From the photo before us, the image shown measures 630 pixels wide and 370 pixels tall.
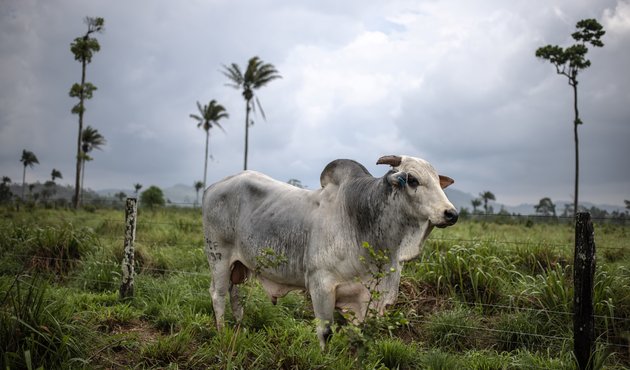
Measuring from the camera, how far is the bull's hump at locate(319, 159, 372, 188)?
351cm

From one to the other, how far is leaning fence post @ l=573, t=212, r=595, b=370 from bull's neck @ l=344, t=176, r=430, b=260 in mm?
1562

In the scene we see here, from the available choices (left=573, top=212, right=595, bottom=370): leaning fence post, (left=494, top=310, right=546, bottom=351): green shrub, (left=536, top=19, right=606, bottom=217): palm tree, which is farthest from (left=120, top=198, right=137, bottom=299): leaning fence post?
(left=536, top=19, right=606, bottom=217): palm tree

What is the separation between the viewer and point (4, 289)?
3.95 meters

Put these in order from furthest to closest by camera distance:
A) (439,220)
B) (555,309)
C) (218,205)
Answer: (555,309) → (218,205) → (439,220)

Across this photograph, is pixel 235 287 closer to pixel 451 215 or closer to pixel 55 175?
pixel 451 215

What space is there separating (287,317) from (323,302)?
178 cm

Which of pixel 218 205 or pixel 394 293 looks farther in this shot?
pixel 218 205

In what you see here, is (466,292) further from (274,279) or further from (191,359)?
(191,359)

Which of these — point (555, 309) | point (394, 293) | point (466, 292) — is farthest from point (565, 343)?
point (394, 293)

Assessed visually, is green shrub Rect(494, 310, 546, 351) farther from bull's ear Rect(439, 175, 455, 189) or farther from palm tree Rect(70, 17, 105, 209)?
palm tree Rect(70, 17, 105, 209)

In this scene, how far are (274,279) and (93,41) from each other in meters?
23.9

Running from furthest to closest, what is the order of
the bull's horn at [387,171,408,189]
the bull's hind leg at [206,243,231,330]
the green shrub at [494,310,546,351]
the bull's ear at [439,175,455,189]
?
the green shrub at [494,310,546,351], the bull's hind leg at [206,243,231,330], the bull's ear at [439,175,455,189], the bull's horn at [387,171,408,189]

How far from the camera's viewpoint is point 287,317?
484cm

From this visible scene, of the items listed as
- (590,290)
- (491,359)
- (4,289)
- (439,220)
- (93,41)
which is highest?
(93,41)
